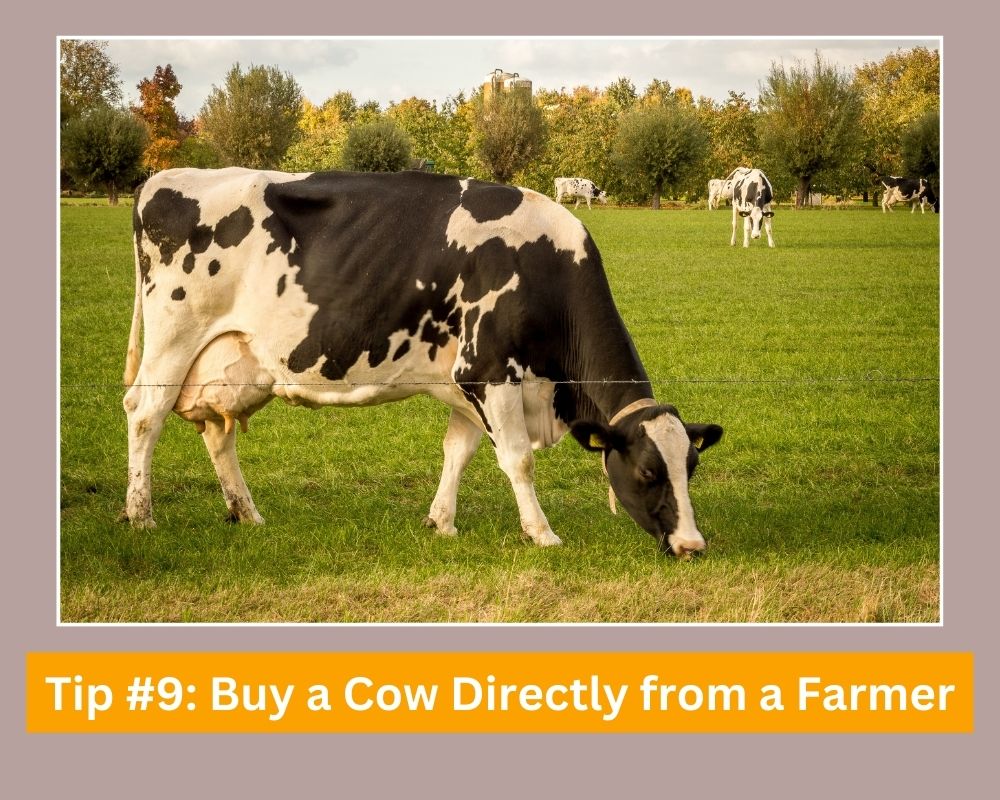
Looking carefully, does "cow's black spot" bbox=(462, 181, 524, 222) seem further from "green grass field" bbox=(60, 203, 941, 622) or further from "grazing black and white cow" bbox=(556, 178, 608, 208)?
"grazing black and white cow" bbox=(556, 178, 608, 208)

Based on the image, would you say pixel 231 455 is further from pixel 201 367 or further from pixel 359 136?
pixel 359 136

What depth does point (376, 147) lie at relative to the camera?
1324cm

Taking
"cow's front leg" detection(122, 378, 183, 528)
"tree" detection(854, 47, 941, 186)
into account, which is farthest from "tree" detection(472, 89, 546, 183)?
"cow's front leg" detection(122, 378, 183, 528)

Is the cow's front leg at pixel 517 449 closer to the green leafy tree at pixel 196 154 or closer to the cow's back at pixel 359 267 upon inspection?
the cow's back at pixel 359 267

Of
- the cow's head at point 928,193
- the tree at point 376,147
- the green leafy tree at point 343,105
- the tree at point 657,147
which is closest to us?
the green leafy tree at point 343,105

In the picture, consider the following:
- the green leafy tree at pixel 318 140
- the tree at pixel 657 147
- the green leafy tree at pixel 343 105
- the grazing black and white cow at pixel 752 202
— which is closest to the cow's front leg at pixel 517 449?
the green leafy tree at pixel 343 105

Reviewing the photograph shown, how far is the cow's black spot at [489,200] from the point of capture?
856cm

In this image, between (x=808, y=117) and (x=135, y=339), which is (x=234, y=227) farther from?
(x=808, y=117)

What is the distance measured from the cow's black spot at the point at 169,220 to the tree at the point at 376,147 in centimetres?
444

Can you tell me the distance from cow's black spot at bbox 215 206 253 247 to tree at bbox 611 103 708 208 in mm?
6214

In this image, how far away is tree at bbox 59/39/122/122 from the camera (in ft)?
35.1

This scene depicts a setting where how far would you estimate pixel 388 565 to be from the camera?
830cm
